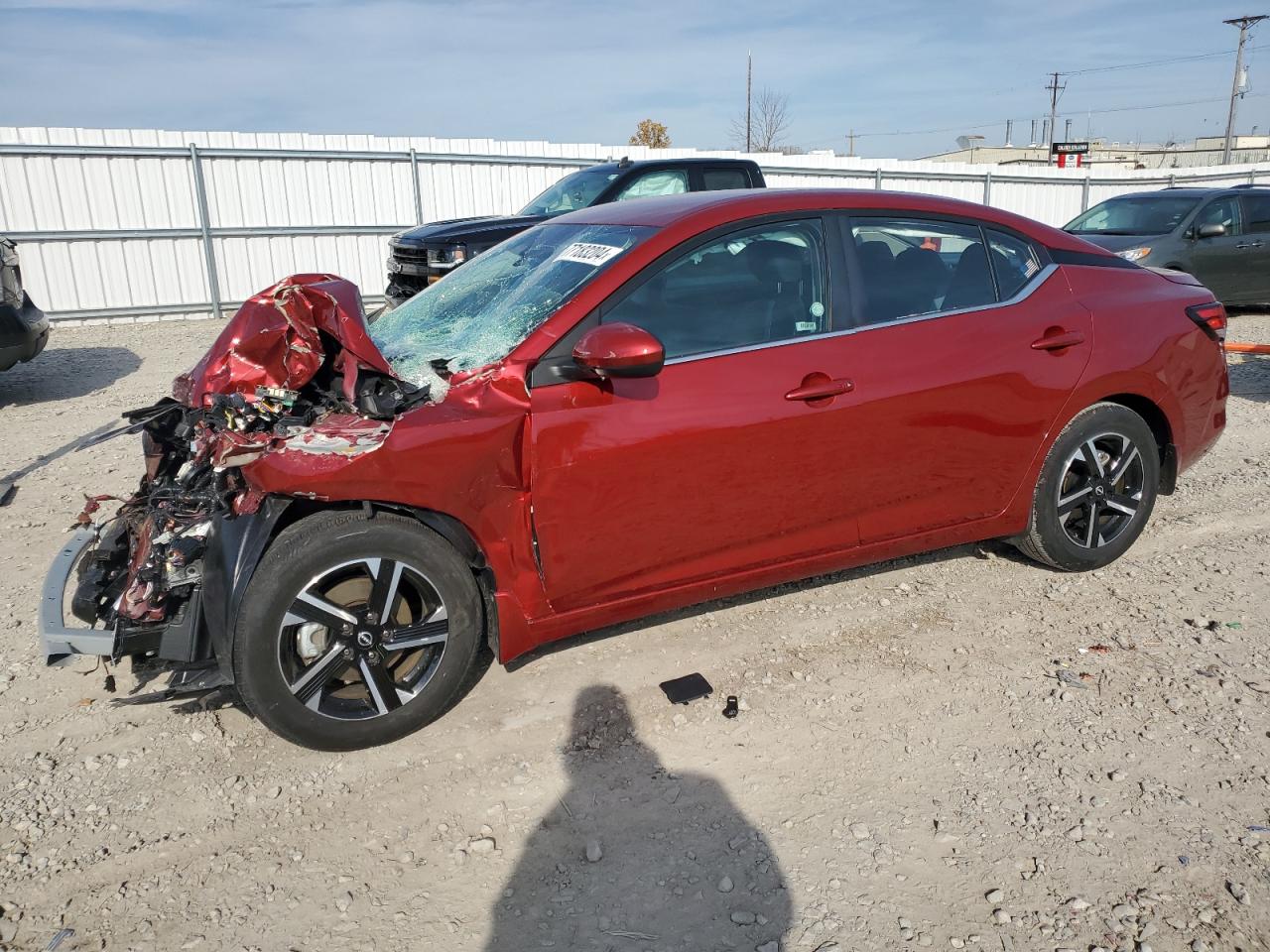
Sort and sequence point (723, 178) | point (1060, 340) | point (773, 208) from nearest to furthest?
point (773, 208) < point (1060, 340) < point (723, 178)

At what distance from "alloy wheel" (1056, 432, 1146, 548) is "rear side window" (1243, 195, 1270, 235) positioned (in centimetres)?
1007

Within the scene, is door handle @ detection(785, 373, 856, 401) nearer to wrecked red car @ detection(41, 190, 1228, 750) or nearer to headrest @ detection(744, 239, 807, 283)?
wrecked red car @ detection(41, 190, 1228, 750)

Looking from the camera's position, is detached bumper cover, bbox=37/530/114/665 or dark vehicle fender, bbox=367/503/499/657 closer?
detached bumper cover, bbox=37/530/114/665

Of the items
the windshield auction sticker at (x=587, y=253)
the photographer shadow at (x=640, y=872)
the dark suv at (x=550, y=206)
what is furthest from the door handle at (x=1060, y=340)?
the dark suv at (x=550, y=206)

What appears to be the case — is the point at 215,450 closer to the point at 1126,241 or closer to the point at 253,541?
the point at 253,541

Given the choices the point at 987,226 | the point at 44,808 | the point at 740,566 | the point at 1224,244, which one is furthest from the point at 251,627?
the point at 1224,244

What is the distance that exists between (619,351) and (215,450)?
4.35ft

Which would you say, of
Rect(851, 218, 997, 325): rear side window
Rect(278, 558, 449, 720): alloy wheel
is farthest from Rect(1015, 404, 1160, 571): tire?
Rect(278, 558, 449, 720): alloy wheel

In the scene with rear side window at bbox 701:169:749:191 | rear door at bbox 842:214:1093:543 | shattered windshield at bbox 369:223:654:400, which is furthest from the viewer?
rear side window at bbox 701:169:749:191

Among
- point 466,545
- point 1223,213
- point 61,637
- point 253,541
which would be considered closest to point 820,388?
Result: point 466,545

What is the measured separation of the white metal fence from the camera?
1288 cm

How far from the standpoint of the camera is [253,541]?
3.01 meters

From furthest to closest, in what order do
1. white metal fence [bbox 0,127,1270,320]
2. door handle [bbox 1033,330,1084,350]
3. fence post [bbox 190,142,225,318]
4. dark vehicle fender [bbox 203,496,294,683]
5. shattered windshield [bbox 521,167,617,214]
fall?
fence post [bbox 190,142,225,318]
white metal fence [bbox 0,127,1270,320]
shattered windshield [bbox 521,167,617,214]
door handle [bbox 1033,330,1084,350]
dark vehicle fender [bbox 203,496,294,683]

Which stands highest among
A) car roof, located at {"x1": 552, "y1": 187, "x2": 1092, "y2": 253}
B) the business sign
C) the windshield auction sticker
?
the business sign
